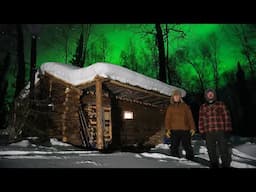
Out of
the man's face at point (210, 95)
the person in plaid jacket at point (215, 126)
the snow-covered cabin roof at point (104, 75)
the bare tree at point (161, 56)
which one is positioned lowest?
the person in plaid jacket at point (215, 126)

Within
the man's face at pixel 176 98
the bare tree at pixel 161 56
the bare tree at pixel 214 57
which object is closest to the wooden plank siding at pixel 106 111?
the man's face at pixel 176 98

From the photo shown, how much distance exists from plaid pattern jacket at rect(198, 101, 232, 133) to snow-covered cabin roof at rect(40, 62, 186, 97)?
3.66m

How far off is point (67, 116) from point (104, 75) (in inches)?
156

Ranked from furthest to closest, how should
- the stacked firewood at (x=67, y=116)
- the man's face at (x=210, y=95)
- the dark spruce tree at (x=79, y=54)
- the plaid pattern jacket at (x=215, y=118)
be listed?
the dark spruce tree at (x=79, y=54) < the stacked firewood at (x=67, y=116) < the man's face at (x=210, y=95) < the plaid pattern jacket at (x=215, y=118)

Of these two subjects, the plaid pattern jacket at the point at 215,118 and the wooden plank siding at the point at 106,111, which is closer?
the plaid pattern jacket at the point at 215,118

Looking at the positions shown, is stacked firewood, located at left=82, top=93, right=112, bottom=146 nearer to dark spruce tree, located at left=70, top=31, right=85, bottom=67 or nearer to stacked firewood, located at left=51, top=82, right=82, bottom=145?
stacked firewood, located at left=51, top=82, right=82, bottom=145

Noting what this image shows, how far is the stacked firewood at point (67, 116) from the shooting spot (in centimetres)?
1091

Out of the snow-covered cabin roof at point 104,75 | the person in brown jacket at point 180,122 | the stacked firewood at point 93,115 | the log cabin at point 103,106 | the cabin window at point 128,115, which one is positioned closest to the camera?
the person in brown jacket at point 180,122

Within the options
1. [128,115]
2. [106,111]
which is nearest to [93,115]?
[106,111]

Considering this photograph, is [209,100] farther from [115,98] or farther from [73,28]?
[73,28]

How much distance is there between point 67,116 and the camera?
36.7 ft

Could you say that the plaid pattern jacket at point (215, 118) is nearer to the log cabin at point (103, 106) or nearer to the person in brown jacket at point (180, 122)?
the person in brown jacket at point (180, 122)
